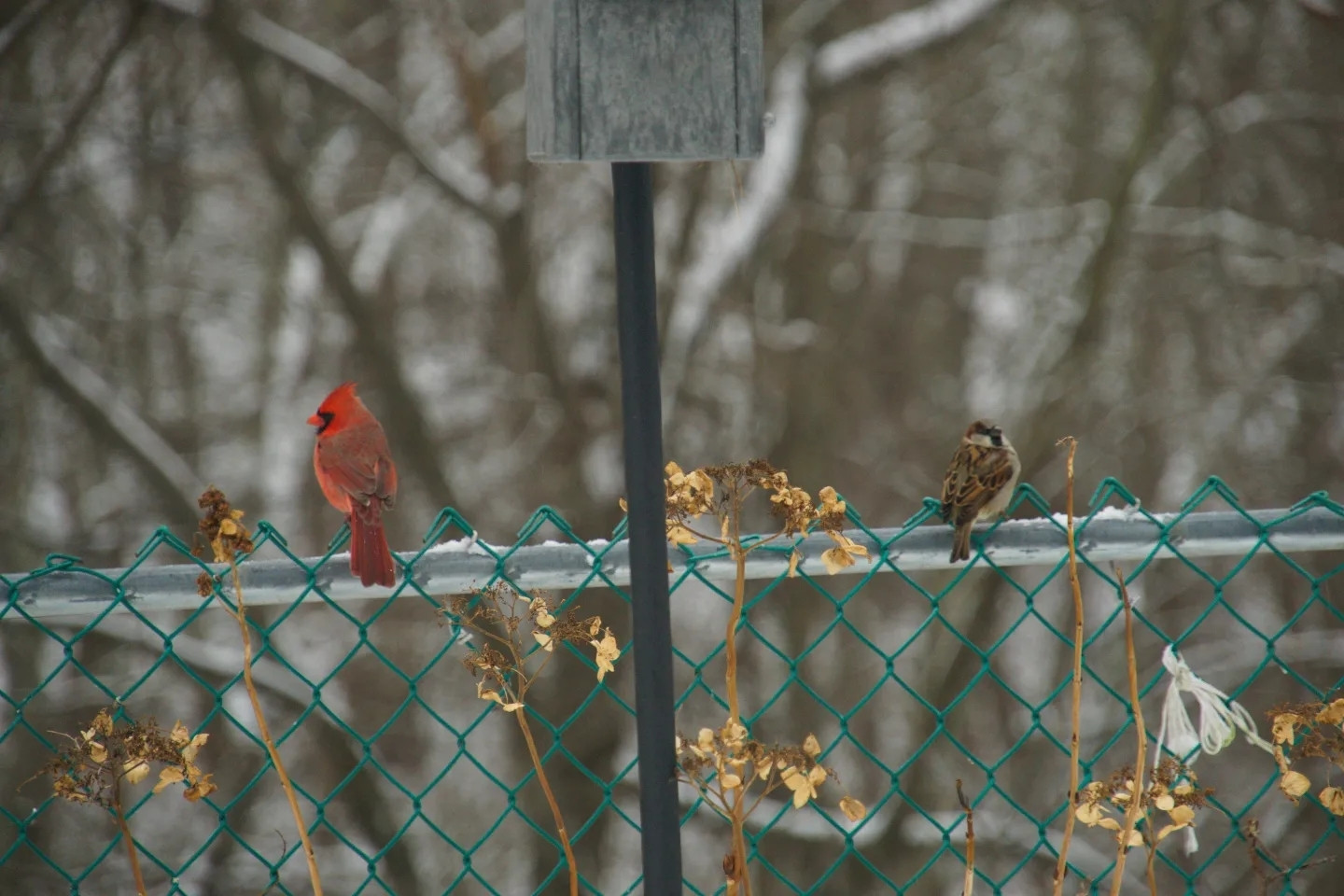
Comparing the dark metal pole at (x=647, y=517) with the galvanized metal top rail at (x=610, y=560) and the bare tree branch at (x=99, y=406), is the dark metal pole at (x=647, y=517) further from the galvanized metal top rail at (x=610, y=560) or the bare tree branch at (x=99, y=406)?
the bare tree branch at (x=99, y=406)

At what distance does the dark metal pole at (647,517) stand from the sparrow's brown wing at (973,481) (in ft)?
4.31

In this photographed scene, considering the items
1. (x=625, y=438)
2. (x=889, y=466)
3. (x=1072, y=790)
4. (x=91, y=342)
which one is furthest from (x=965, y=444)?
(x=91, y=342)

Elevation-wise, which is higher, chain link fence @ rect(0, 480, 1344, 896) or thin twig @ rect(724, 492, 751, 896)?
thin twig @ rect(724, 492, 751, 896)

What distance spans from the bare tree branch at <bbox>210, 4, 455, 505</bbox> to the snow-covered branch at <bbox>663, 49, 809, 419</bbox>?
117 centimetres

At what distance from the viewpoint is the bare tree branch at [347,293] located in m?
5.89

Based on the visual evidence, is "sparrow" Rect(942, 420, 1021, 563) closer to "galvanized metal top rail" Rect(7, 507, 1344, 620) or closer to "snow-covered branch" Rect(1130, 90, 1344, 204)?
"galvanized metal top rail" Rect(7, 507, 1344, 620)

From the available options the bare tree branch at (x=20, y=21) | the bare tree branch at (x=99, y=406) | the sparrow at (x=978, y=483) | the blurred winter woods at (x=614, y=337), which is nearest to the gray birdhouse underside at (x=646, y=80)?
the sparrow at (x=978, y=483)

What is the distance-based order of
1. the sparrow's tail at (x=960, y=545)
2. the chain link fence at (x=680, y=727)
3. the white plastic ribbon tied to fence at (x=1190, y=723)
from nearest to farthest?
1. the white plastic ribbon tied to fence at (x=1190, y=723)
2. the sparrow's tail at (x=960, y=545)
3. the chain link fence at (x=680, y=727)

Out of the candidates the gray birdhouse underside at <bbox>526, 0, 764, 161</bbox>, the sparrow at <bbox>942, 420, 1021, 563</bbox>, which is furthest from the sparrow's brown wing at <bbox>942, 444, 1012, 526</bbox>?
the gray birdhouse underside at <bbox>526, 0, 764, 161</bbox>

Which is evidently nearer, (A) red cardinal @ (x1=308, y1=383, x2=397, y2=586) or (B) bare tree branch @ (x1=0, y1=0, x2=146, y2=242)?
(A) red cardinal @ (x1=308, y1=383, x2=397, y2=586)

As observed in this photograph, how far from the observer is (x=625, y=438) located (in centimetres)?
148

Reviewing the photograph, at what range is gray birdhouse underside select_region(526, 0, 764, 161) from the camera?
1.43m

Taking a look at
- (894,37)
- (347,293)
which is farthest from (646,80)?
(894,37)

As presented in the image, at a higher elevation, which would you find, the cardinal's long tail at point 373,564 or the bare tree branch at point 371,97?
the bare tree branch at point 371,97
